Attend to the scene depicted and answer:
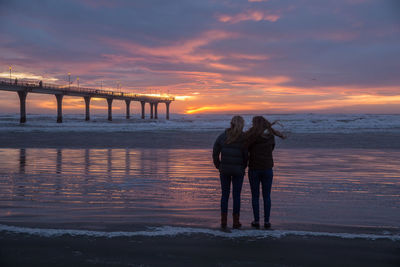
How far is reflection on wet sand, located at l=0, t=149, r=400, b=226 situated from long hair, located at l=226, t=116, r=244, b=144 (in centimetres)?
139

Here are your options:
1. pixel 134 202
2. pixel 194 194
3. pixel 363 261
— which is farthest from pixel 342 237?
pixel 134 202

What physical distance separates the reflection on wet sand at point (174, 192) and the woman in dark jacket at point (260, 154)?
61 centimetres

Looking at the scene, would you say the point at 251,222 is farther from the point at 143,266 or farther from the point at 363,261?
the point at 143,266

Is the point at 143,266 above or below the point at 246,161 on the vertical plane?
below

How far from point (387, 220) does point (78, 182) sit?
6.72 m

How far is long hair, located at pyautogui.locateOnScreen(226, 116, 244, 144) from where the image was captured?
486cm

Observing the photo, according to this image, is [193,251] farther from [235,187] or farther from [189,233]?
[235,187]

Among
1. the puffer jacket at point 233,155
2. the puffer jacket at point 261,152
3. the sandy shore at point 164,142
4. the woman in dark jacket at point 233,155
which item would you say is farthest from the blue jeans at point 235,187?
the sandy shore at point 164,142

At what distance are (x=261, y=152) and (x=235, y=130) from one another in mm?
550

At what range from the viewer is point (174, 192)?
745 cm

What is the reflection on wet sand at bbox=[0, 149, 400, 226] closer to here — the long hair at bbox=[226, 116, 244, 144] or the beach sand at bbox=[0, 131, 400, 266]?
the beach sand at bbox=[0, 131, 400, 266]

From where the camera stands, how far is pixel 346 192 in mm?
7480

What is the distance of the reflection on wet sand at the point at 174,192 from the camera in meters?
5.69

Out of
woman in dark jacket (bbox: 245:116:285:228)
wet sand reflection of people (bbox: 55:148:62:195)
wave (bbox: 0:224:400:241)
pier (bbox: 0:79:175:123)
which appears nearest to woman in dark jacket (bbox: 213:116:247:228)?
woman in dark jacket (bbox: 245:116:285:228)
